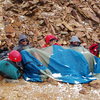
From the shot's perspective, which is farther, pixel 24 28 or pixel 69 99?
pixel 24 28

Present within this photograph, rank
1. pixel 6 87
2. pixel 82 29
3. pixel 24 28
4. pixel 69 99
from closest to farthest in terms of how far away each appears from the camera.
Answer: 1. pixel 69 99
2. pixel 6 87
3. pixel 24 28
4. pixel 82 29

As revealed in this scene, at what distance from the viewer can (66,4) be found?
33.4 feet

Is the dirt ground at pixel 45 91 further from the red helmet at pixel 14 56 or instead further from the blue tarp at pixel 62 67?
the red helmet at pixel 14 56

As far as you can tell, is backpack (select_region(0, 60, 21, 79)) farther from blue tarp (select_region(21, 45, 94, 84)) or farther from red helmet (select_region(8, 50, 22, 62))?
Result: blue tarp (select_region(21, 45, 94, 84))

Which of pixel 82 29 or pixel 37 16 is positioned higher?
pixel 37 16

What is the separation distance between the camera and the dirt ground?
4.16 m

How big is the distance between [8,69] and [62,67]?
1.24 metres

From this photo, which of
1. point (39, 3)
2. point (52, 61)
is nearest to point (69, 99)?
point (52, 61)

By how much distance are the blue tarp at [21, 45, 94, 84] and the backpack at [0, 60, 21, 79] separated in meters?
0.29

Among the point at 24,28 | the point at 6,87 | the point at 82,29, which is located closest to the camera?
the point at 6,87

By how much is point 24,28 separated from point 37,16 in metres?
1.03

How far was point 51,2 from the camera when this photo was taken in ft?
33.0

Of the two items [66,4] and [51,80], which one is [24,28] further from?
[51,80]

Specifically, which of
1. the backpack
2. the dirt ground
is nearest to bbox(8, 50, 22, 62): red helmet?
the backpack
